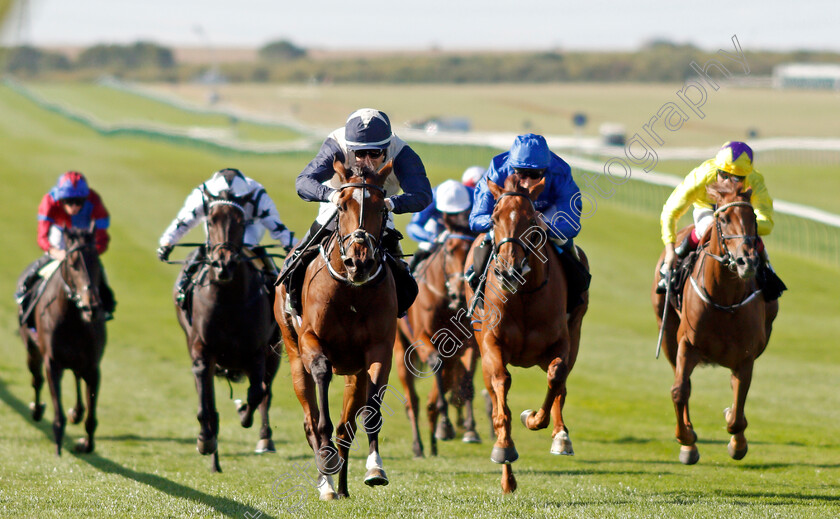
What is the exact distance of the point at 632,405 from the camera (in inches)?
529

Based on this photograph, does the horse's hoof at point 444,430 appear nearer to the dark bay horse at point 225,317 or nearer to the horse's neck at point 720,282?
the dark bay horse at point 225,317

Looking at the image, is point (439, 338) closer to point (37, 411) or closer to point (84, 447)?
point (84, 447)

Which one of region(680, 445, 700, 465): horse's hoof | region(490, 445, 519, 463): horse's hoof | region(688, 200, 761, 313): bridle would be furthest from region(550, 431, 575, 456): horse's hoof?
region(688, 200, 761, 313): bridle

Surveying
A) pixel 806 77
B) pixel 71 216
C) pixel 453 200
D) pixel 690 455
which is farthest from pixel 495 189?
pixel 806 77

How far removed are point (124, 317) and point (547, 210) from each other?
41.8 ft

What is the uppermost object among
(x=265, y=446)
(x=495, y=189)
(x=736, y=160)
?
(x=736, y=160)

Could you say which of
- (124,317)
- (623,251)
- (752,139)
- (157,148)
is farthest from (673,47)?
(124,317)

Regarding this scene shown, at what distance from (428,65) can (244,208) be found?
49369mm

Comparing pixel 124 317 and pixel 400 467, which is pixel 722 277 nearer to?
pixel 400 467

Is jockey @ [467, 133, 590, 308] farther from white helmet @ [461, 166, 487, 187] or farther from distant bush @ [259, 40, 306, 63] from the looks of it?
distant bush @ [259, 40, 306, 63]

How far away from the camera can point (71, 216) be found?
9.92 m

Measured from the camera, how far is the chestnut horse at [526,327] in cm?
697

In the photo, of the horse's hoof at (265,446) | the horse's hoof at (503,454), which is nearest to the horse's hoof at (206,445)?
the horse's hoof at (265,446)

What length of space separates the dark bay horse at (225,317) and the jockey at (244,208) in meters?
0.10
